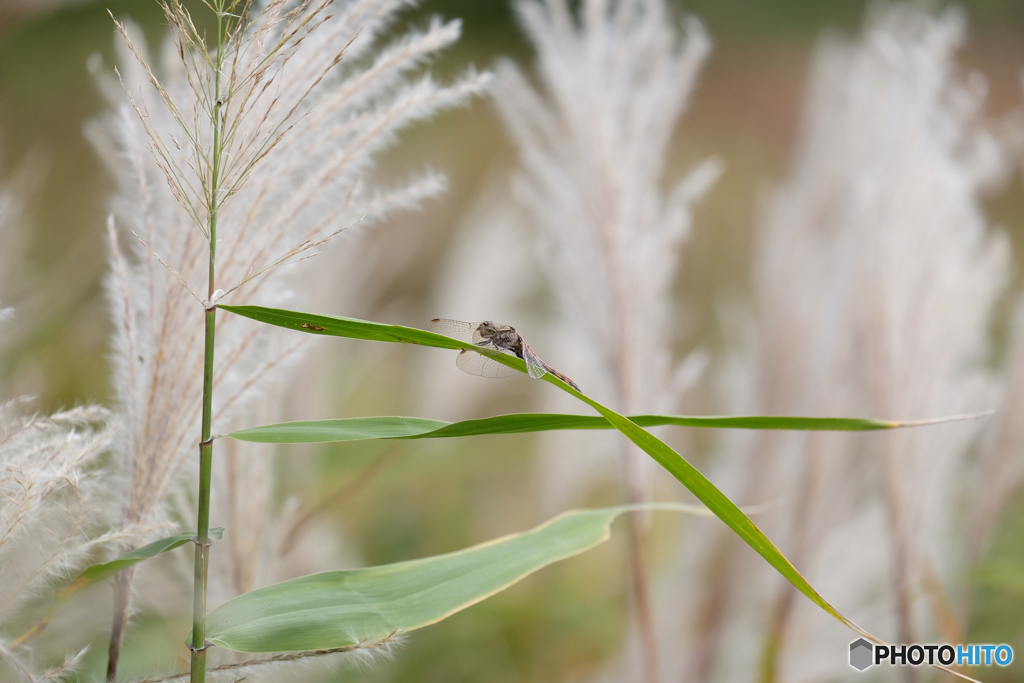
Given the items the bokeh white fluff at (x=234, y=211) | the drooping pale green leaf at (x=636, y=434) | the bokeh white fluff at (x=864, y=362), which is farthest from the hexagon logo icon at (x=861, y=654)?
the bokeh white fluff at (x=234, y=211)

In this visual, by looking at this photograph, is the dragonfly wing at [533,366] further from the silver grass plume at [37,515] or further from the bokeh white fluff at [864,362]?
the bokeh white fluff at [864,362]

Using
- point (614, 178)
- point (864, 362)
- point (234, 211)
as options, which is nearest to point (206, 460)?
point (234, 211)

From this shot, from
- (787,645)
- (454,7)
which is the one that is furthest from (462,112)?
(787,645)

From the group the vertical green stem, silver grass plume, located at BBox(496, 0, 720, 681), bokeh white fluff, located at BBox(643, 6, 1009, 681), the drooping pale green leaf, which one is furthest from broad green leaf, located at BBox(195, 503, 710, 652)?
bokeh white fluff, located at BBox(643, 6, 1009, 681)

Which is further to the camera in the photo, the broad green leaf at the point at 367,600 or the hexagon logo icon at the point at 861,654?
the hexagon logo icon at the point at 861,654

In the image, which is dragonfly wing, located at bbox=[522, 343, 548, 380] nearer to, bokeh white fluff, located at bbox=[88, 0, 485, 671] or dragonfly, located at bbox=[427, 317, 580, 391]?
dragonfly, located at bbox=[427, 317, 580, 391]

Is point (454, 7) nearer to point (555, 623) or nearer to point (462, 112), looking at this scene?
point (462, 112)

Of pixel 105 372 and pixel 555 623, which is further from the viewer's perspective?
pixel 105 372

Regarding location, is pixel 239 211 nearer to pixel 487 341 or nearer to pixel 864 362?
pixel 487 341
